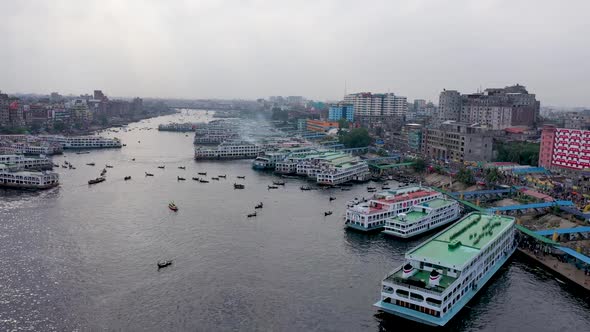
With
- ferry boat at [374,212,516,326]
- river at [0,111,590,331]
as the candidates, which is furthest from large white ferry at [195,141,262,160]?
ferry boat at [374,212,516,326]

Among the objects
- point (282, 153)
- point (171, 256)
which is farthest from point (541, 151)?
point (171, 256)

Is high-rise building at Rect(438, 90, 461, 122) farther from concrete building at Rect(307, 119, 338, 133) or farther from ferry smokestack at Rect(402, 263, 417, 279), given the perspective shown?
ferry smokestack at Rect(402, 263, 417, 279)

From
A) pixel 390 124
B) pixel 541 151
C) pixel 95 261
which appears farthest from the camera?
pixel 390 124

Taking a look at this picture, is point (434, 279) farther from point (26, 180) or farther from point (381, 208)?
point (26, 180)

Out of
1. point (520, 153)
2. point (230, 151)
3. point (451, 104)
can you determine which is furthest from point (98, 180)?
point (451, 104)

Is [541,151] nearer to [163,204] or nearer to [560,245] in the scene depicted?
[560,245]

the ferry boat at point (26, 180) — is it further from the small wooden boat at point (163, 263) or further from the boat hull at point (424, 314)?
the boat hull at point (424, 314)
